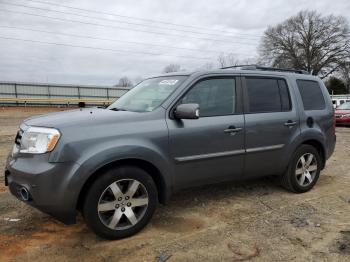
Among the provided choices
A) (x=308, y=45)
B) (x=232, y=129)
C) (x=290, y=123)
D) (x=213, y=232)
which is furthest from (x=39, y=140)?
(x=308, y=45)

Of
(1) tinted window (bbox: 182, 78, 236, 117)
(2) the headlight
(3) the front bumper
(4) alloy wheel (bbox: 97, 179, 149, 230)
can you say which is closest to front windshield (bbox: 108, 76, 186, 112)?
(1) tinted window (bbox: 182, 78, 236, 117)

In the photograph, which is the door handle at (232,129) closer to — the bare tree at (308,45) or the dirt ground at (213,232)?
the dirt ground at (213,232)

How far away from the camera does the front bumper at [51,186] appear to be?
3.58 metres

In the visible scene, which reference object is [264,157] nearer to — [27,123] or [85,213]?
[85,213]

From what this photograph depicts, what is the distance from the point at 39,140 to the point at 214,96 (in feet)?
7.05

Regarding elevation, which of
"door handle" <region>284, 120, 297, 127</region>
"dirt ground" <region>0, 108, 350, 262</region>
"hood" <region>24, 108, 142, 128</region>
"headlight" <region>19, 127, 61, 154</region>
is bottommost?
"dirt ground" <region>0, 108, 350, 262</region>

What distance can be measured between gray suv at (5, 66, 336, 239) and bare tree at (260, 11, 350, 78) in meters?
55.3

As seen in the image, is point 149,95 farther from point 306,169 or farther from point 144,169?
point 306,169

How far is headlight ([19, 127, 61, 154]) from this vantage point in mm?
3637

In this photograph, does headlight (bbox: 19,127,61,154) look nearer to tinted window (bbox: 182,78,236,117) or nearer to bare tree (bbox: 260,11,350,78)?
tinted window (bbox: 182,78,236,117)

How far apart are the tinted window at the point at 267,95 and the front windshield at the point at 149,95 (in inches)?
40.4

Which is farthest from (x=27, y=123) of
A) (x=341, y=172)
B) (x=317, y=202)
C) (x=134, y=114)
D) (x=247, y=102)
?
(x=341, y=172)

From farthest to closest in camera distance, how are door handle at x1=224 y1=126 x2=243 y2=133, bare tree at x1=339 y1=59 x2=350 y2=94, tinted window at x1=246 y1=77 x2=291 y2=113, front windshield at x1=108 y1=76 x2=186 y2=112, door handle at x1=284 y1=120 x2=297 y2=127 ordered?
bare tree at x1=339 y1=59 x2=350 y2=94, door handle at x1=284 y1=120 x2=297 y2=127, tinted window at x1=246 y1=77 x2=291 y2=113, door handle at x1=224 y1=126 x2=243 y2=133, front windshield at x1=108 y1=76 x2=186 y2=112

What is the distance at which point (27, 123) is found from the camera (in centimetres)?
415
